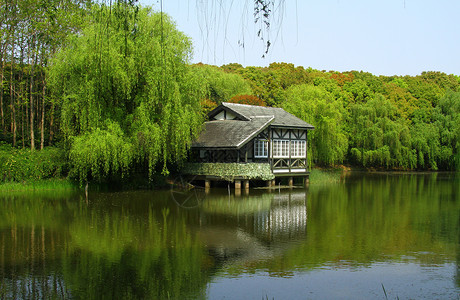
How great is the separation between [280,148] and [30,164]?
15.1 m

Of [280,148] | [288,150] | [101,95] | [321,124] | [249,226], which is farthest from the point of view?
[321,124]

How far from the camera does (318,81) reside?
54031mm

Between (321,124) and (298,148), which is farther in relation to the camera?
(321,124)

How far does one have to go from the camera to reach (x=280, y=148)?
29219mm

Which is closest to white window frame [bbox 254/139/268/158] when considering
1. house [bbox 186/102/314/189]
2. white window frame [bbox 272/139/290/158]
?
house [bbox 186/102/314/189]

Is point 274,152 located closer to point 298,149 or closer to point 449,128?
point 298,149

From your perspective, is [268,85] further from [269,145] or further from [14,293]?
[14,293]

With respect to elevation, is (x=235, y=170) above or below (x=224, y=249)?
above

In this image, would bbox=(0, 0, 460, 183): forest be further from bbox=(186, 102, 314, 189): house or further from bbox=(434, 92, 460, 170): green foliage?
bbox=(434, 92, 460, 170): green foliage

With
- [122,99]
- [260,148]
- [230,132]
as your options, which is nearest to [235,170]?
[230,132]

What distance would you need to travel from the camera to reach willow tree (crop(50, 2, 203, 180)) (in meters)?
21.8

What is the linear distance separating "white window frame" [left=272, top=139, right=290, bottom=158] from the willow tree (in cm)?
638

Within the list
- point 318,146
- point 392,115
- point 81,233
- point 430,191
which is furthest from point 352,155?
point 81,233

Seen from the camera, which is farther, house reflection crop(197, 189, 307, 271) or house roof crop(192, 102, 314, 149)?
house roof crop(192, 102, 314, 149)
